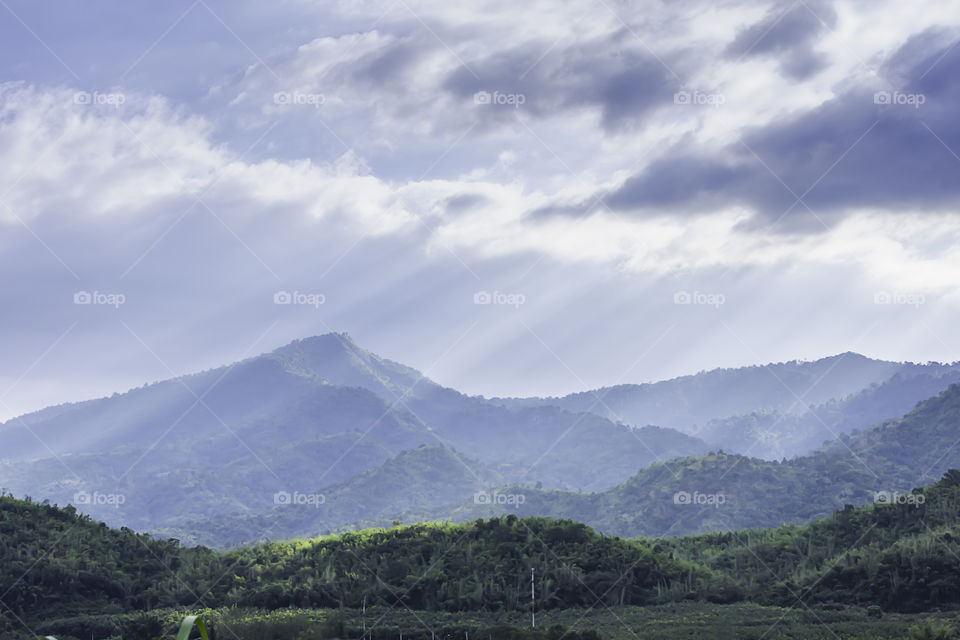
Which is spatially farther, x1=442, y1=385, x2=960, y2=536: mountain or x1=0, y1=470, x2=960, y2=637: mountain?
x1=442, y1=385, x2=960, y2=536: mountain

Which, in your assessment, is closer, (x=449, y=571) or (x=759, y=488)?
(x=449, y=571)

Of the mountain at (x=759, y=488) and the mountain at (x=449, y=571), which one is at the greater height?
the mountain at (x=759, y=488)

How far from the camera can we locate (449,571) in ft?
152

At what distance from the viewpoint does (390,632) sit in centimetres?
3497

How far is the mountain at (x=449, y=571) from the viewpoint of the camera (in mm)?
41875

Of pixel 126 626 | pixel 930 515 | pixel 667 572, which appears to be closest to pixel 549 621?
pixel 667 572

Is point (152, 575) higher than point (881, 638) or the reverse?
higher

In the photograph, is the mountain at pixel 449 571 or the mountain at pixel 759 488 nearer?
the mountain at pixel 449 571

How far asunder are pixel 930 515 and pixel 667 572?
19.9 meters

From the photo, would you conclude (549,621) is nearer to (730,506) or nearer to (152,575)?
(152,575)

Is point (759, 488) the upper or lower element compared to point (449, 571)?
upper

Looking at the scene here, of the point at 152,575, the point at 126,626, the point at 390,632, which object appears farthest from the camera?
the point at 152,575

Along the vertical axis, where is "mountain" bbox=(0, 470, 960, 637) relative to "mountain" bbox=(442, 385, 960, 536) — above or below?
below

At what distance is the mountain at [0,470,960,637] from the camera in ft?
137
